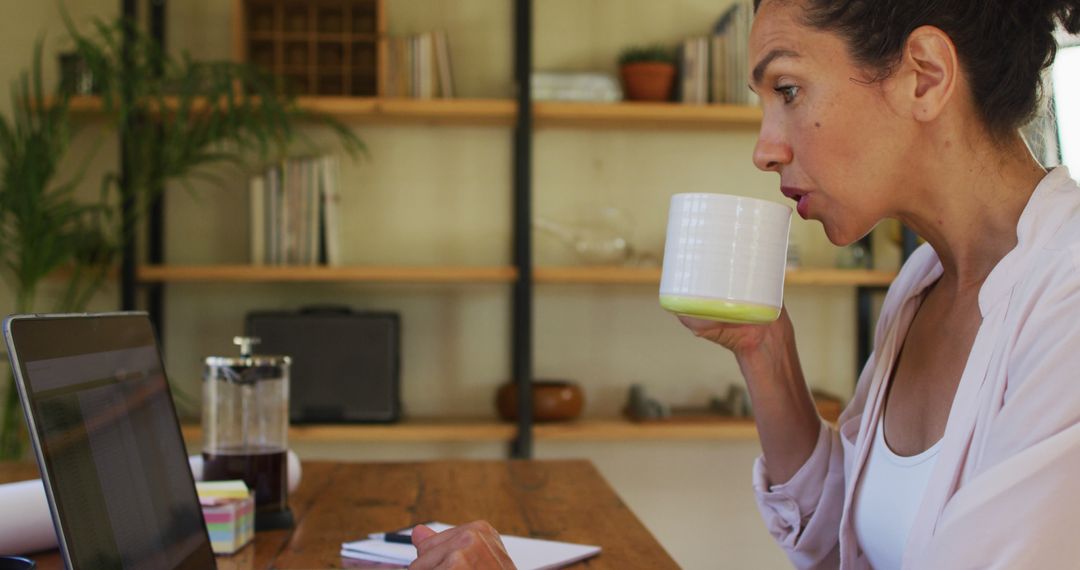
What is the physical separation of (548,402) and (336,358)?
1.85ft

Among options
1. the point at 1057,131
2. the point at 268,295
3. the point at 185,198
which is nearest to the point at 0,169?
the point at 185,198

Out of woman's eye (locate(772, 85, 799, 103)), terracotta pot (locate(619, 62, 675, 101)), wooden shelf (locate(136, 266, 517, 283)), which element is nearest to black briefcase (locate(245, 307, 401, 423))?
wooden shelf (locate(136, 266, 517, 283))

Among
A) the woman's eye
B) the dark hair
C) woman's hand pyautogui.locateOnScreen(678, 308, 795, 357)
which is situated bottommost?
woman's hand pyautogui.locateOnScreen(678, 308, 795, 357)

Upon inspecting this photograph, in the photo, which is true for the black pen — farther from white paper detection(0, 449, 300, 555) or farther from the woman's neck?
the woman's neck

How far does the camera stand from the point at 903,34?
988 mm

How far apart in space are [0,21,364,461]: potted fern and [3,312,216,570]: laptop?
1536 millimetres

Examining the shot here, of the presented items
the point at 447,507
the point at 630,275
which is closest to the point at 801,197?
the point at 447,507

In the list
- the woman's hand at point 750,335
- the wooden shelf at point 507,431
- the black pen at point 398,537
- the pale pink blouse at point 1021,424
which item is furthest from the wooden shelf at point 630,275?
the pale pink blouse at point 1021,424

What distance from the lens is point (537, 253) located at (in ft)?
9.96

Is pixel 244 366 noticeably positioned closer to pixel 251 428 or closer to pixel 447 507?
pixel 251 428

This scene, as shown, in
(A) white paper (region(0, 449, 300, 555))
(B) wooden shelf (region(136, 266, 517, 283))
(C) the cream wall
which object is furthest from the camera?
(C) the cream wall

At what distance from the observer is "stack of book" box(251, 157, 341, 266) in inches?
108

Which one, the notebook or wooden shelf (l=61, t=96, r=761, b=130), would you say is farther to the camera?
wooden shelf (l=61, t=96, r=761, b=130)

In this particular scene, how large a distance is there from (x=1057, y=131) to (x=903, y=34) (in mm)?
261
